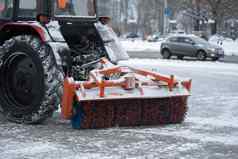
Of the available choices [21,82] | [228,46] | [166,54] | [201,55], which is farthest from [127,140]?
[228,46]

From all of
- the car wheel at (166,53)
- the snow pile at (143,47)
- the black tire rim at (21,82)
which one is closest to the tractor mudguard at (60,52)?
the black tire rim at (21,82)

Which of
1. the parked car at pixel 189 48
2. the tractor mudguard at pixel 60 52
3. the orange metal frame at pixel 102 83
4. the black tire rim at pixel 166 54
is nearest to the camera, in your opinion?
the orange metal frame at pixel 102 83

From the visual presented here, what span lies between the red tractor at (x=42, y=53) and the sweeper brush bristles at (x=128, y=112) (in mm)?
209

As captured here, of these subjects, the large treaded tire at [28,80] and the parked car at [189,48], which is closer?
the large treaded tire at [28,80]

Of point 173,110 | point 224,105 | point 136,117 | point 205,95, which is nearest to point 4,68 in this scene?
point 136,117

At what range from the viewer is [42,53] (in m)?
7.75

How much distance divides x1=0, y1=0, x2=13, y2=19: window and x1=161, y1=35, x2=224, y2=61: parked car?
66.6ft

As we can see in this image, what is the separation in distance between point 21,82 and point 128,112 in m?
1.76

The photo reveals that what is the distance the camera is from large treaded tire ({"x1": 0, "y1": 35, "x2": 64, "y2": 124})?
766 centimetres

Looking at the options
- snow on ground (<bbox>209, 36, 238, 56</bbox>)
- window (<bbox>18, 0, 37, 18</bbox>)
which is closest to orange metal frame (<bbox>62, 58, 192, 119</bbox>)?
window (<bbox>18, 0, 37, 18</bbox>)

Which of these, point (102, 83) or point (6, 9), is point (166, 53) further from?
point (102, 83)

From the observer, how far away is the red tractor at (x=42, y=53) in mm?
7711

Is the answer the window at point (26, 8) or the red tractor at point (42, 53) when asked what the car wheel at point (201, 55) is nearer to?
the red tractor at point (42, 53)

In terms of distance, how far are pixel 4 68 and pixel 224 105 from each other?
473 centimetres
